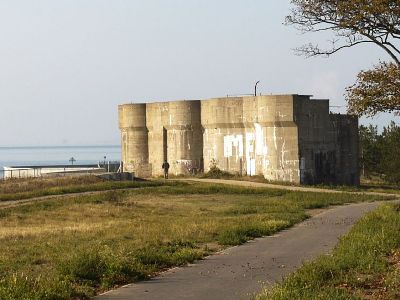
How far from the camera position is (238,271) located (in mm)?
13305

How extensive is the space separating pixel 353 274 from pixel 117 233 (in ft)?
37.2

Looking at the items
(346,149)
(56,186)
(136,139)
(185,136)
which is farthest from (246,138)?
(56,186)

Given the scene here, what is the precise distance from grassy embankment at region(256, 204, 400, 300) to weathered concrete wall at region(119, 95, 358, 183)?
36.5m

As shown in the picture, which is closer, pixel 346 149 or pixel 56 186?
pixel 56 186

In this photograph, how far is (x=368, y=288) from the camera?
419 inches

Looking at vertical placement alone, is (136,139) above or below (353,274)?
above

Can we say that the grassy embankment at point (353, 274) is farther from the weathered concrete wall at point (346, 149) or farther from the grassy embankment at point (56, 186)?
the weathered concrete wall at point (346, 149)

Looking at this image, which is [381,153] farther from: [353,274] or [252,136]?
[353,274]

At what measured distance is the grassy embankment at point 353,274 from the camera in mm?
9711

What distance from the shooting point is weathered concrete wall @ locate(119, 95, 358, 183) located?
52688 mm

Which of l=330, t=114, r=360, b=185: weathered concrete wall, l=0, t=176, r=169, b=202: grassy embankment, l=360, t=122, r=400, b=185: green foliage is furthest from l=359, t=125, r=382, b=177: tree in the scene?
l=0, t=176, r=169, b=202: grassy embankment

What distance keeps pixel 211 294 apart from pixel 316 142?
145ft

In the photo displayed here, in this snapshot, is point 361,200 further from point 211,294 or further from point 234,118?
point 211,294

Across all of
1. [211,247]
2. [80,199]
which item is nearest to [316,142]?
[80,199]
